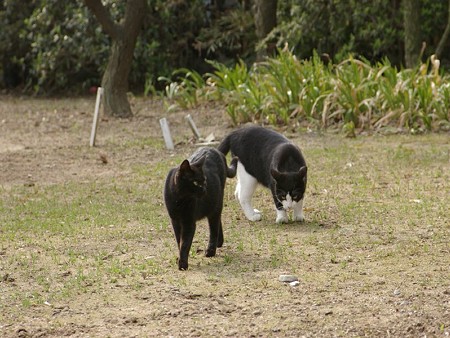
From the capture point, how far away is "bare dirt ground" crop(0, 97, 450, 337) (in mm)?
5695

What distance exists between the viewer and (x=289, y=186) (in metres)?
8.08

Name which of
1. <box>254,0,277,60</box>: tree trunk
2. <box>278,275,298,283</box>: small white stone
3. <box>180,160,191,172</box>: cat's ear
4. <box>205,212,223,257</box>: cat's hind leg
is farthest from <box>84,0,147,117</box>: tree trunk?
<box>278,275,298,283</box>: small white stone

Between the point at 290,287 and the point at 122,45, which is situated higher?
the point at 122,45

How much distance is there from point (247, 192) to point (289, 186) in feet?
2.23

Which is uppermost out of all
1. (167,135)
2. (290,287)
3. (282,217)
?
(290,287)

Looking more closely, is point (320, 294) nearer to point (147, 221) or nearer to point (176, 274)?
point (176, 274)

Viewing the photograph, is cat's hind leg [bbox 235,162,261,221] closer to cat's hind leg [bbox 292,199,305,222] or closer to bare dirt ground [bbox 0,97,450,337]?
bare dirt ground [bbox 0,97,450,337]

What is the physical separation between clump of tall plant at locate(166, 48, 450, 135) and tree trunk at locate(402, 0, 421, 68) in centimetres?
133

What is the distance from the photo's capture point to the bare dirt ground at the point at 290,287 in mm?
5695

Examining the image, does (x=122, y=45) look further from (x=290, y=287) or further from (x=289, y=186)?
(x=290, y=287)

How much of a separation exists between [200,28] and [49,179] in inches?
378

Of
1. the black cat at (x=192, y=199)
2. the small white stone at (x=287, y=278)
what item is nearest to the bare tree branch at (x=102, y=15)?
the black cat at (x=192, y=199)

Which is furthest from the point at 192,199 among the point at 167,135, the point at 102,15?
the point at 102,15

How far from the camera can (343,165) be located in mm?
11195
